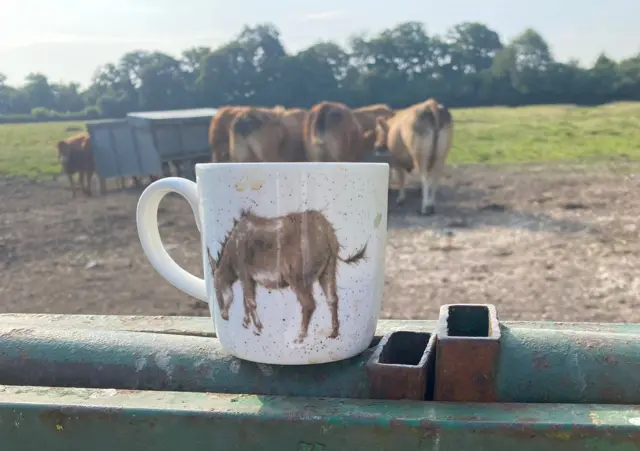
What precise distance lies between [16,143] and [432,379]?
2247 cm

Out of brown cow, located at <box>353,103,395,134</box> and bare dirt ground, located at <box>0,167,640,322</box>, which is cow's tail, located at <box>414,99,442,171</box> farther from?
brown cow, located at <box>353,103,395,134</box>

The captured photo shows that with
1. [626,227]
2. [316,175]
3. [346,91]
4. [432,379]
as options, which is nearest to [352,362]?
[432,379]

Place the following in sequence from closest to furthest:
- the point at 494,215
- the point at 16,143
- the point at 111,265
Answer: the point at 111,265
the point at 494,215
the point at 16,143

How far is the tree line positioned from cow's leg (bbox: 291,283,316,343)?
24510mm

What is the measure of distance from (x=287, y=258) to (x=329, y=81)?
27367 mm

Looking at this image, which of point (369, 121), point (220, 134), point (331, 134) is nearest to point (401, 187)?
point (331, 134)

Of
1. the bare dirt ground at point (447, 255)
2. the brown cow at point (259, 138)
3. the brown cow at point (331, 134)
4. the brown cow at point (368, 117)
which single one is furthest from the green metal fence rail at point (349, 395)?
the brown cow at point (368, 117)

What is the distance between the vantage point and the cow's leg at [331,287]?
2.97ft

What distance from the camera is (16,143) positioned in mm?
21016

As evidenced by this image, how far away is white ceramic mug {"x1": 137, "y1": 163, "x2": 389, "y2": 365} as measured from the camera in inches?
34.9

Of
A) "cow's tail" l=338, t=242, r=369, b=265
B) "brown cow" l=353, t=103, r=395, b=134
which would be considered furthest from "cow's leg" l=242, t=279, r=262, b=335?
"brown cow" l=353, t=103, r=395, b=134

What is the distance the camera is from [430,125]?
8.62 metres

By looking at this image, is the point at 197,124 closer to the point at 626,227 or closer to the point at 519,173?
the point at 519,173

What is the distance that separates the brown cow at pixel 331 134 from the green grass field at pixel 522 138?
19.0 feet
